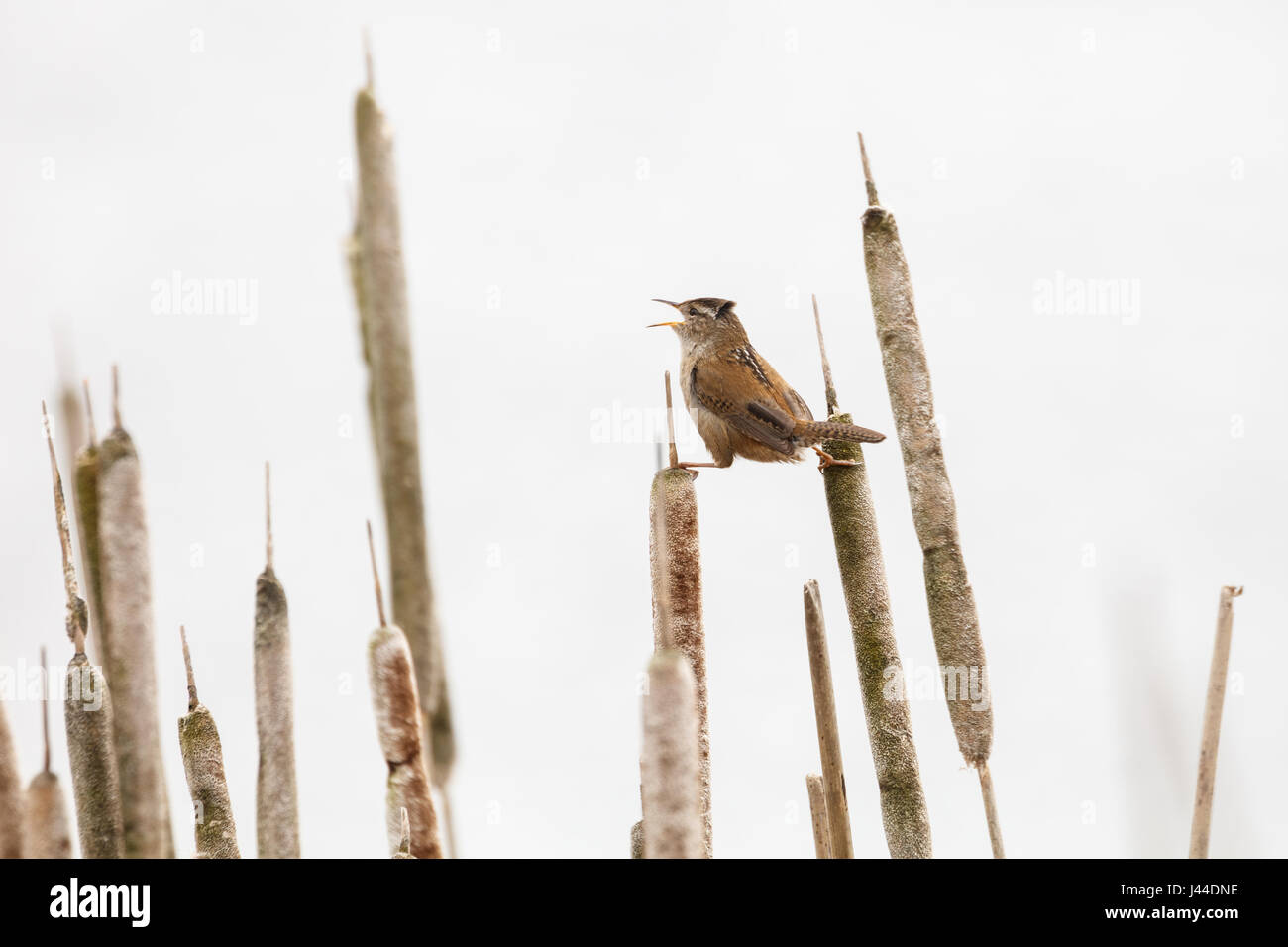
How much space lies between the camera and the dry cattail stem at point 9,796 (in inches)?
92.2

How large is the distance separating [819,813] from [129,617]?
167 centimetres

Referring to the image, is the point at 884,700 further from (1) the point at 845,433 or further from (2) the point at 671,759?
(2) the point at 671,759

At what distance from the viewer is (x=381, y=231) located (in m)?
1.90

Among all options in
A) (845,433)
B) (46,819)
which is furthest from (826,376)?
(46,819)

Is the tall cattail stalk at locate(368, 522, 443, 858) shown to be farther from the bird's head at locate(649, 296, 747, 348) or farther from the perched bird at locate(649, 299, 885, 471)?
the bird's head at locate(649, 296, 747, 348)

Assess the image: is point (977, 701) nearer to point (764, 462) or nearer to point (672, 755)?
point (672, 755)

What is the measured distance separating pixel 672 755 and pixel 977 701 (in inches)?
54.0

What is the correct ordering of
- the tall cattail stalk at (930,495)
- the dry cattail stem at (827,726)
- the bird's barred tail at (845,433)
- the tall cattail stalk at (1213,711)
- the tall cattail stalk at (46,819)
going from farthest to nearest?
the bird's barred tail at (845,433) < the tall cattail stalk at (930,495) < the dry cattail stem at (827,726) < the tall cattail stalk at (1213,711) < the tall cattail stalk at (46,819)

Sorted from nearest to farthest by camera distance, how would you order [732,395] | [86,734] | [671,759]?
1. [671,759]
2. [86,734]
3. [732,395]

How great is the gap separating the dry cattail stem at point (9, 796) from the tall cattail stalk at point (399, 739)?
67 centimetres

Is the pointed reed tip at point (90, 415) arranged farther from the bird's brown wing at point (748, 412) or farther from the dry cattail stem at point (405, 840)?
the bird's brown wing at point (748, 412)

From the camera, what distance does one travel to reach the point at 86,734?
2562 mm

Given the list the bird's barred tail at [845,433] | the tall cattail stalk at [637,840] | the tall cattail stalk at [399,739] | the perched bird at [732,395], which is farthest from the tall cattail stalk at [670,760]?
the perched bird at [732,395]
